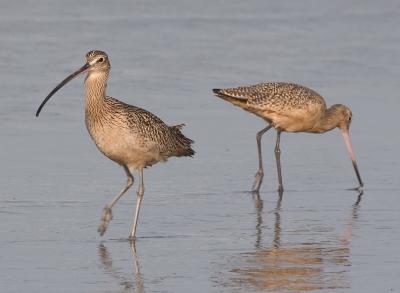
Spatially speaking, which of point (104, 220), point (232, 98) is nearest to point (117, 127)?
point (104, 220)

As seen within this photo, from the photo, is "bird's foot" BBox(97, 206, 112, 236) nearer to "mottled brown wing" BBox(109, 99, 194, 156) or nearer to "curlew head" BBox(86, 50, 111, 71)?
"mottled brown wing" BBox(109, 99, 194, 156)

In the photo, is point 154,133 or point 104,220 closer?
point 104,220

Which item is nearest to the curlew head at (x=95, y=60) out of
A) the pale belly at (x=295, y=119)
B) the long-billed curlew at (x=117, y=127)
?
the long-billed curlew at (x=117, y=127)

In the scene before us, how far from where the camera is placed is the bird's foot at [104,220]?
916 cm

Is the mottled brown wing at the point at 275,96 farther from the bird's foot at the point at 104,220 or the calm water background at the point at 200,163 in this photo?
the bird's foot at the point at 104,220

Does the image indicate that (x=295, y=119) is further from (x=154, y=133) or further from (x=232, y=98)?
(x=154, y=133)

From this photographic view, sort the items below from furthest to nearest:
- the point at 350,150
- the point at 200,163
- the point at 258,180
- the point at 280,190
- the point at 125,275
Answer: the point at 350,150 → the point at 200,163 → the point at 258,180 → the point at 280,190 → the point at 125,275

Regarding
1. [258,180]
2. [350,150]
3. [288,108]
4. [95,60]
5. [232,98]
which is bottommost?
[258,180]

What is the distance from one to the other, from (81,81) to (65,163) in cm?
425

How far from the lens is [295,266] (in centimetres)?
830

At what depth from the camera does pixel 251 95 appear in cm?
1248

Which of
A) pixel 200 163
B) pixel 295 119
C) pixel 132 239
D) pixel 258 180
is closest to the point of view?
pixel 132 239

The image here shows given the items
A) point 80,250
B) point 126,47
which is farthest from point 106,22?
point 80,250

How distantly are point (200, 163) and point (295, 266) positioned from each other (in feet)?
12.6
